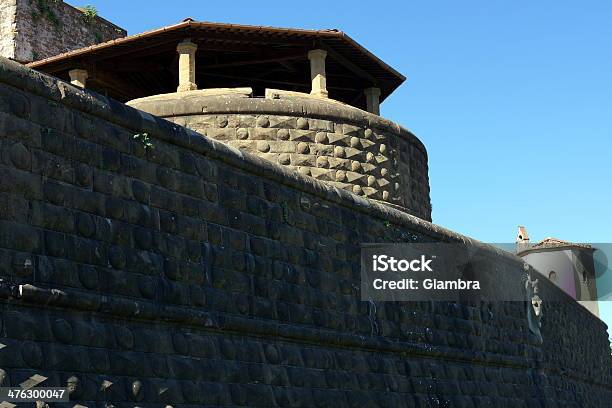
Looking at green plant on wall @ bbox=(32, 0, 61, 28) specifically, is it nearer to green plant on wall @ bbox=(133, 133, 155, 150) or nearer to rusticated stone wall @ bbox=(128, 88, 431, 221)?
rusticated stone wall @ bbox=(128, 88, 431, 221)

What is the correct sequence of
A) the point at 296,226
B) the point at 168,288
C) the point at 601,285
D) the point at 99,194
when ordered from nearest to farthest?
the point at 99,194, the point at 168,288, the point at 296,226, the point at 601,285

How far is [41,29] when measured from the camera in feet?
73.9

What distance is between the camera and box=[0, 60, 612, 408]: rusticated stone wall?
256 inches

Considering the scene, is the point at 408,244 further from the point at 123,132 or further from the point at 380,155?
the point at 123,132

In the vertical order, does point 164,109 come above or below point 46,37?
below

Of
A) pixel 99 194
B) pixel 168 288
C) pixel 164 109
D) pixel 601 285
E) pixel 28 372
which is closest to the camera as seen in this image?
pixel 28 372

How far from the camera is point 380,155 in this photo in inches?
658

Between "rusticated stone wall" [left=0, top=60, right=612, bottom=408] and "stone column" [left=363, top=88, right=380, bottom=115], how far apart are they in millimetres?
7306

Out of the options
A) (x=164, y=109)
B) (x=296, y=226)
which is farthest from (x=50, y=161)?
(x=164, y=109)

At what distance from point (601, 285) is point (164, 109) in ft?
114

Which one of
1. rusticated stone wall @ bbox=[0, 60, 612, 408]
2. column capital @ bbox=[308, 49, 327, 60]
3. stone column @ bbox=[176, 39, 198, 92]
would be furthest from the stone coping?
rusticated stone wall @ bbox=[0, 60, 612, 408]

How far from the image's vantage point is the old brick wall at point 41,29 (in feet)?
71.6

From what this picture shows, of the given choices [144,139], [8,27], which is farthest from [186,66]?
[144,139]

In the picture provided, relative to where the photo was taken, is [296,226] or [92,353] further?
[296,226]
